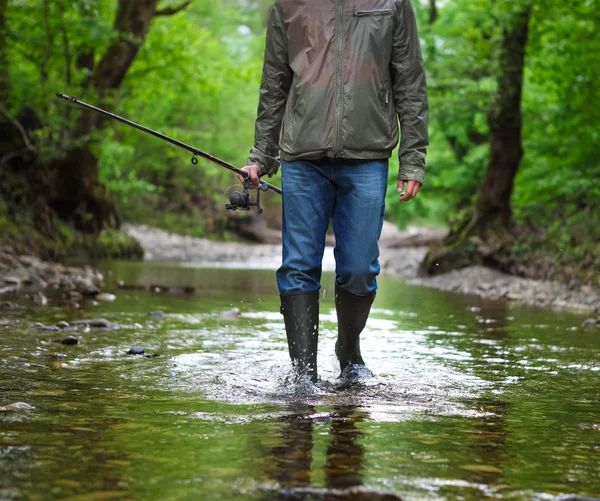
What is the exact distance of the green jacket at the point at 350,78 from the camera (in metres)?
4.80

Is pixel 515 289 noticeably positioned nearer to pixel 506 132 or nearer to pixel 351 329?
pixel 506 132

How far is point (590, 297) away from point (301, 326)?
7.51 meters

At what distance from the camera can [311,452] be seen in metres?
3.22

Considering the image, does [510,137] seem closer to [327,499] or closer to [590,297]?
[590,297]

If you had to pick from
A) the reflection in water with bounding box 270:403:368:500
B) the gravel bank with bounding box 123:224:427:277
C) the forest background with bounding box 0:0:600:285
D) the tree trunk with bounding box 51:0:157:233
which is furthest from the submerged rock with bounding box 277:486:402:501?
the gravel bank with bounding box 123:224:427:277

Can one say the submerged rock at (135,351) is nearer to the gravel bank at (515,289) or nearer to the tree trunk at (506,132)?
the gravel bank at (515,289)

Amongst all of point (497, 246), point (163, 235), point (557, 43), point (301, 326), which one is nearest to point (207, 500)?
point (301, 326)

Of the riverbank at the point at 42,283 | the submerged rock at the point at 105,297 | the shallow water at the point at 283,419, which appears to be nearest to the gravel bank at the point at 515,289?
the shallow water at the point at 283,419

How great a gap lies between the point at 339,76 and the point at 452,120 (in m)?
16.2

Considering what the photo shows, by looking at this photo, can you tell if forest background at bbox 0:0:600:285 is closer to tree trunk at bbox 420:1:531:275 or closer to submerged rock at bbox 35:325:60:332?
tree trunk at bbox 420:1:531:275

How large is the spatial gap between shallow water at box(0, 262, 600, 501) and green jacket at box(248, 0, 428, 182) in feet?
3.84

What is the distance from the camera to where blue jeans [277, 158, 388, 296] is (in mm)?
4879

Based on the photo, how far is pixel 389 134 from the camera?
4.89m

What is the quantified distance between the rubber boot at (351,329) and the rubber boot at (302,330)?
28 centimetres
